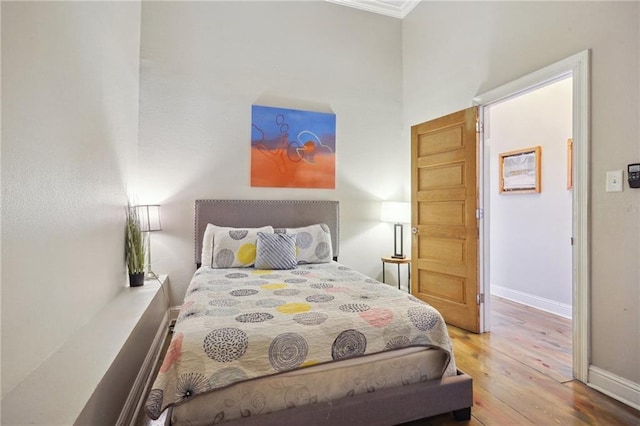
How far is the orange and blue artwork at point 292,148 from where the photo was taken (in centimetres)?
350

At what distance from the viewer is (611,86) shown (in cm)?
195

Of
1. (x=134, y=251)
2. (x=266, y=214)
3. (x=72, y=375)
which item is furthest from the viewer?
(x=266, y=214)

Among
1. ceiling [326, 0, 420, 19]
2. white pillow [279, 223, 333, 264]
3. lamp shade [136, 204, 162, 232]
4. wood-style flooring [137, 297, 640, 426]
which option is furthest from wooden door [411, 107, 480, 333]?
lamp shade [136, 204, 162, 232]

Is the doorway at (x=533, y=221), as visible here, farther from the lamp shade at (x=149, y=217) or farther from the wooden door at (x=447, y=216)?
the lamp shade at (x=149, y=217)

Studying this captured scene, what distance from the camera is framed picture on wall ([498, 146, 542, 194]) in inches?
148

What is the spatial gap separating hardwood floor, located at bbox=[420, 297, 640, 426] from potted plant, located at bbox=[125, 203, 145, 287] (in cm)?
246

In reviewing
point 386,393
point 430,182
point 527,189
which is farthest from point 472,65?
point 386,393

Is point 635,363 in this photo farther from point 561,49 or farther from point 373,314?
point 561,49

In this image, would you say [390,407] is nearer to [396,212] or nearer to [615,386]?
[615,386]

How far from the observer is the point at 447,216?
3.15 meters

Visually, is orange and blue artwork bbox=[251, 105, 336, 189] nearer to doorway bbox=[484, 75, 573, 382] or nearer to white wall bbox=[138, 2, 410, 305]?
white wall bbox=[138, 2, 410, 305]

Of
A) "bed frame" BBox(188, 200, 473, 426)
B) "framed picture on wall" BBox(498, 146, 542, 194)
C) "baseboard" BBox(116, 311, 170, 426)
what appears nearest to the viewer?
"bed frame" BBox(188, 200, 473, 426)

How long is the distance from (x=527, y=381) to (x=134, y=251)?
320 cm

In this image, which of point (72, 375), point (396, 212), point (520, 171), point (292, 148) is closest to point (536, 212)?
point (520, 171)
